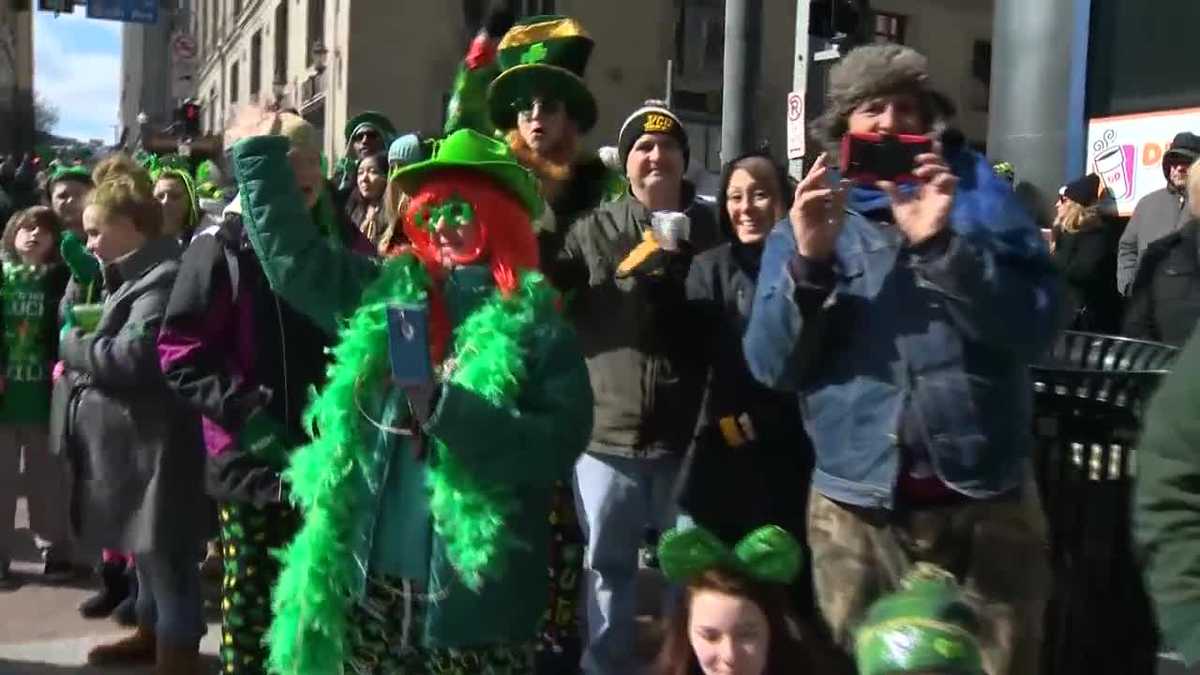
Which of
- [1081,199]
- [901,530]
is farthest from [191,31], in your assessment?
[901,530]

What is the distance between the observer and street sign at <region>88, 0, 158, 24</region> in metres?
23.0

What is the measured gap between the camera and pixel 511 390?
2783 millimetres

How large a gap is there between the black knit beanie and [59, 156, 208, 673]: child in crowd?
1.61 m

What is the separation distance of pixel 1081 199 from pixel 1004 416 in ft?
13.6

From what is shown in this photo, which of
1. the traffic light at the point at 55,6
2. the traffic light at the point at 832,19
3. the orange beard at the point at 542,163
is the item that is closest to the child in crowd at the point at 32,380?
the orange beard at the point at 542,163

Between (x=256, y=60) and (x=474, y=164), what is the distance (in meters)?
30.8

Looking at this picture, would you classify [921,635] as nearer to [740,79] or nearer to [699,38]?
[740,79]

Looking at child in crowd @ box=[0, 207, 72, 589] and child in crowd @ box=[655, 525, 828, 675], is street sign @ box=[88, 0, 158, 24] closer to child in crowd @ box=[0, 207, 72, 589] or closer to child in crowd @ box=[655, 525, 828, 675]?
child in crowd @ box=[0, 207, 72, 589]

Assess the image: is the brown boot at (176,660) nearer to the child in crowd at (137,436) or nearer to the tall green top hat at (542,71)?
the child in crowd at (137,436)

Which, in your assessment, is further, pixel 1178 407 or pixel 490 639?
pixel 490 639

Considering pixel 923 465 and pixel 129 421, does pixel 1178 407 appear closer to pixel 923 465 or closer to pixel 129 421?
pixel 923 465

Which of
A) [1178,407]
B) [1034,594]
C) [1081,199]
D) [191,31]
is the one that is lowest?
[1034,594]

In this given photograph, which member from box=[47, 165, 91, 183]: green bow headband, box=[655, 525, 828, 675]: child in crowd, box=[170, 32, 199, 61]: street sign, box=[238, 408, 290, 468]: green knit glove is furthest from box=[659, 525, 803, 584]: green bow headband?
box=[170, 32, 199, 61]: street sign

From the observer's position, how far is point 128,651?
15.1 feet
